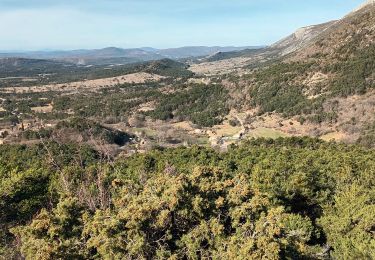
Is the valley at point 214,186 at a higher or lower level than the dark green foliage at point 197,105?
higher

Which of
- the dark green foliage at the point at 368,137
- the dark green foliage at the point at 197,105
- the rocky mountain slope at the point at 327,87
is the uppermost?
the rocky mountain slope at the point at 327,87

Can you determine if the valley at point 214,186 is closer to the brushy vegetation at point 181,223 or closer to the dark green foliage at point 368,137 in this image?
the brushy vegetation at point 181,223

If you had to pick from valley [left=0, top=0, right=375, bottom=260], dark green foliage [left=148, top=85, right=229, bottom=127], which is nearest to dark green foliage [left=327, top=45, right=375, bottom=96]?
valley [left=0, top=0, right=375, bottom=260]

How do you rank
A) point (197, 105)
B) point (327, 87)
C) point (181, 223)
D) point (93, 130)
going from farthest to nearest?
point (197, 105) → point (327, 87) → point (93, 130) → point (181, 223)

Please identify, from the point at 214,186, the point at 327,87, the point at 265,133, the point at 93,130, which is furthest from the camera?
the point at 327,87

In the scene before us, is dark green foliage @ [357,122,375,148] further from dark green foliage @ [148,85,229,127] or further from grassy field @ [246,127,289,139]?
dark green foliage @ [148,85,229,127]

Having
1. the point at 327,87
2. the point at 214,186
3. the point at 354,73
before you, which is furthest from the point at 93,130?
the point at 214,186

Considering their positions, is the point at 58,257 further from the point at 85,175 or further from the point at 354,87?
the point at 354,87

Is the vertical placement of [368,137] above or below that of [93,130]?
above

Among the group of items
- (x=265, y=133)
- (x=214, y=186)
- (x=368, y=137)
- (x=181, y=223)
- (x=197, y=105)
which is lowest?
(x=197, y=105)

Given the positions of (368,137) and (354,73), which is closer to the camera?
(368,137)

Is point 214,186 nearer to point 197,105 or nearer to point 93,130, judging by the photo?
point 93,130

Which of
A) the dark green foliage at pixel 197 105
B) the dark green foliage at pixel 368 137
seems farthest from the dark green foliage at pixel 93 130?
the dark green foliage at pixel 368 137
